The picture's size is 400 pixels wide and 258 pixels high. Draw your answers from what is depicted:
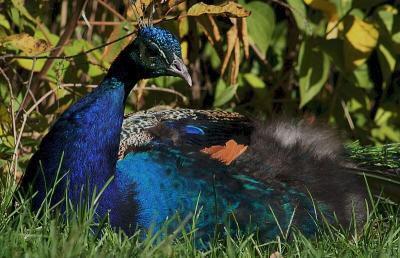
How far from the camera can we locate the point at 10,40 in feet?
11.7

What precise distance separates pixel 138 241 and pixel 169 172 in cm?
39

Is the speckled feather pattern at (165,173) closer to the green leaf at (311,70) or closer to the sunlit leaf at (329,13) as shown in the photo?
the sunlit leaf at (329,13)

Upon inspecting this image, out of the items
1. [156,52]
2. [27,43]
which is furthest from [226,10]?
[27,43]

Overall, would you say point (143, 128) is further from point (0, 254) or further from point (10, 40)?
point (0, 254)

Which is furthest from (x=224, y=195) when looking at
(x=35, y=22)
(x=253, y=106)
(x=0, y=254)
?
(x=253, y=106)

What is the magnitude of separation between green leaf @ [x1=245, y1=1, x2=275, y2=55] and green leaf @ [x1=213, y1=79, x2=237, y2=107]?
22cm

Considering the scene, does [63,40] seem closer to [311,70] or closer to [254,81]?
[311,70]

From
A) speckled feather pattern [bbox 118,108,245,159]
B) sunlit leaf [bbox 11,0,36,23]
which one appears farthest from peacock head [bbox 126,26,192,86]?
sunlit leaf [bbox 11,0,36,23]

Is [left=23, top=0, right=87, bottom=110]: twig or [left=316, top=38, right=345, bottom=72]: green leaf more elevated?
[left=23, top=0, right=87, bottom=110]: twig

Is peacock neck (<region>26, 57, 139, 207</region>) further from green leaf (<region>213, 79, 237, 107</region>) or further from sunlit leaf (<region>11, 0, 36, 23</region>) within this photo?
green leaf (<region>213, 79, 237, 107</region>)

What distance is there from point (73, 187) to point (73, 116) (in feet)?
0.76

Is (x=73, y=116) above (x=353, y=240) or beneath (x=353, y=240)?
above

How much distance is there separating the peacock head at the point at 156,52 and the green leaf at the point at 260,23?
121 centimetres

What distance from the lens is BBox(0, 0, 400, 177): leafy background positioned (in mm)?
3875
